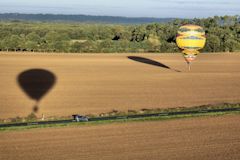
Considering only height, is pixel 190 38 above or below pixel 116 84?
above

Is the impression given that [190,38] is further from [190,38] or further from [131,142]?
[131,142]

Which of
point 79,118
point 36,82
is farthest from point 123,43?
point 79,118

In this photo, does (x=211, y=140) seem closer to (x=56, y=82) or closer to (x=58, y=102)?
(x=58, y=102)

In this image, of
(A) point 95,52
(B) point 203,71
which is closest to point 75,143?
(B) point 203,71

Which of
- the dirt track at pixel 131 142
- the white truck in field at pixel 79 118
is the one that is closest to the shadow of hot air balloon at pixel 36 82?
the white truck in field at pixel 79 118

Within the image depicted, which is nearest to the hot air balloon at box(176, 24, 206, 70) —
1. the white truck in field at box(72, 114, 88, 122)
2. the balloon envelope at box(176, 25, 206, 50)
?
the balloon envelope at box(176, 25, 206, 50)

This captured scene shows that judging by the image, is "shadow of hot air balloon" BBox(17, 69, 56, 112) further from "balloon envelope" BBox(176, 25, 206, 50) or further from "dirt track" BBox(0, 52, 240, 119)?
"balloon envelope" BBox(176, 25, 206, 50)
